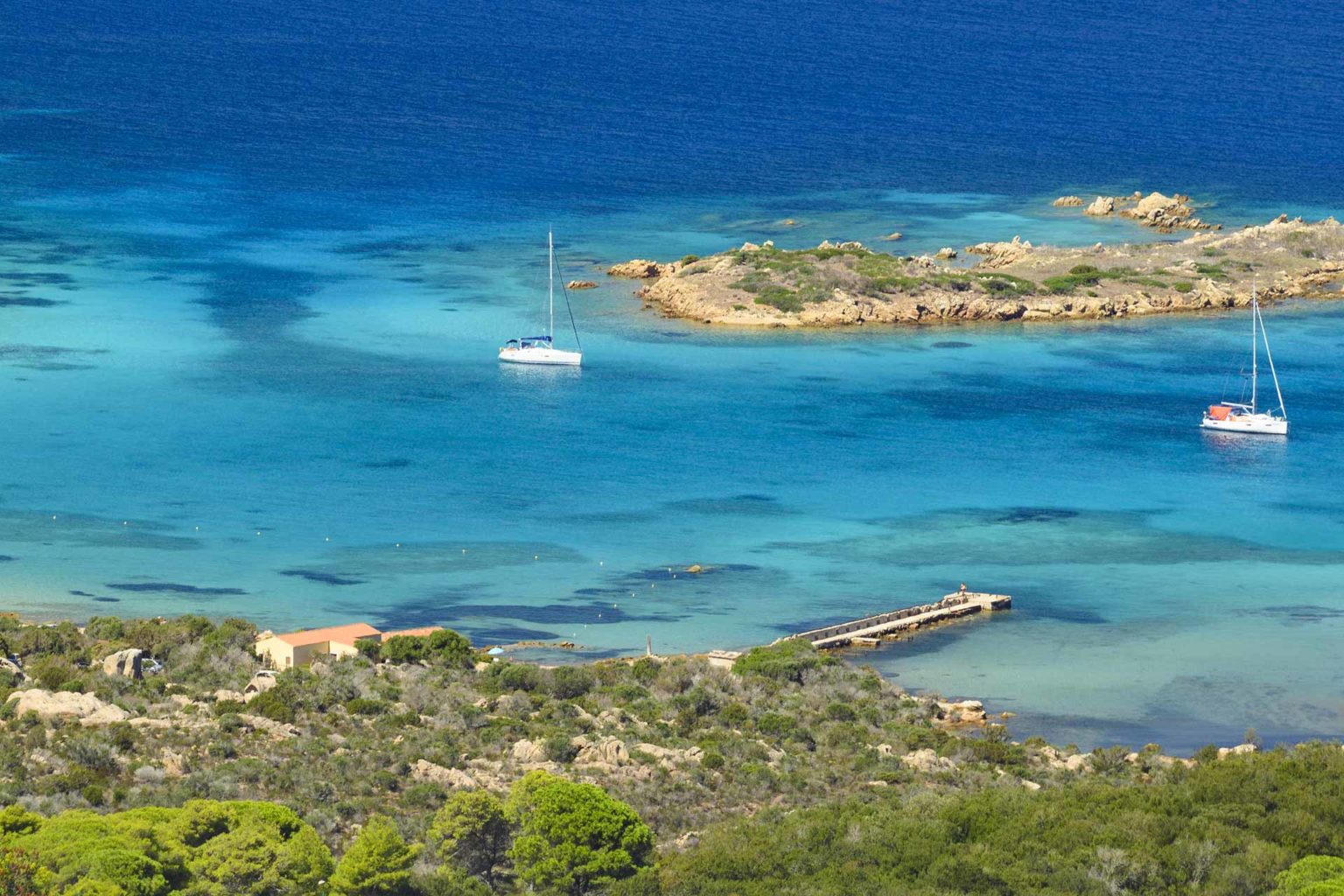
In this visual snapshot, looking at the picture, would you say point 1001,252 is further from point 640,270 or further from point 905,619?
point 905,619

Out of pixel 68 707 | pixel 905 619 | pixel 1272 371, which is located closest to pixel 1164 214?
pixel 1272 371

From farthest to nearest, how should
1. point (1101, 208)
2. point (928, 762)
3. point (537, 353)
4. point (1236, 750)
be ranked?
1. point (1101, 208)
2. point (537, 353)
3. point (1236, 750)
4. point (928, 762)

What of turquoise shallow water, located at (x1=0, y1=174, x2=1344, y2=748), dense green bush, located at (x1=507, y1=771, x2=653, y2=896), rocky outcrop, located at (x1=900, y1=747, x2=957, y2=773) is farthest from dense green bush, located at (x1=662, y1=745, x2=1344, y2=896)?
turquoise shallow water, located at (x1=0, y1=174, x2=1344, y2=748)

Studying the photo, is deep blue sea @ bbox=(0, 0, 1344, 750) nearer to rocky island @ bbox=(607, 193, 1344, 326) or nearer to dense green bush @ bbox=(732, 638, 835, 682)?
rocky island @ bbox=(607, 193, 1344, 326)

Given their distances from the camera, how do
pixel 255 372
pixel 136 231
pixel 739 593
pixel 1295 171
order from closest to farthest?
pixel 739 593 → pixel 255 372 → pixel 136 231 → pixel 1295 171

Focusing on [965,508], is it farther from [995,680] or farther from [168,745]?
[168,745]

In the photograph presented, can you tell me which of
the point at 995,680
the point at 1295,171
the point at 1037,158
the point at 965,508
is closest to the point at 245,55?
the point at 1037,158
